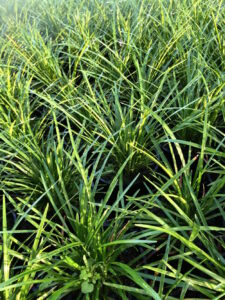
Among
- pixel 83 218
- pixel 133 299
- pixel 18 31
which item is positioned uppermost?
pixel 18 31

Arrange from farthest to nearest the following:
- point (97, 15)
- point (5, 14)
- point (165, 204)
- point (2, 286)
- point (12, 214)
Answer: point (5, 14)
point (97, 15)
point (12, 214)
point (165, 204)
point (2, 286)

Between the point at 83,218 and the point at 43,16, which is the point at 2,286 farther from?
the point at 43,16

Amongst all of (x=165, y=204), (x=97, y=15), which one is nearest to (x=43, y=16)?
(x=97, y=15)

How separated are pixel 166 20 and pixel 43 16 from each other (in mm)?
838

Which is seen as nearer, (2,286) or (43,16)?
(2,286)

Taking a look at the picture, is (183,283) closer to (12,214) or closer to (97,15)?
(12,214)

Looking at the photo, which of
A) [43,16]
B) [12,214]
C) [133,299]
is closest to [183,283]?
[133,299]

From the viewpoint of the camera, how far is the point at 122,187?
0.86m

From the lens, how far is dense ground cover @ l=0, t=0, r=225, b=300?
2.14ft

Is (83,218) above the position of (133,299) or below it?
above

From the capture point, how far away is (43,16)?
1840mm

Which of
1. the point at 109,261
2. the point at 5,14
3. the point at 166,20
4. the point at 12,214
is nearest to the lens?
the point at 109,261

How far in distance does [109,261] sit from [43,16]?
61.3 inches

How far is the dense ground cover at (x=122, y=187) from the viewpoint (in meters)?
0.65
